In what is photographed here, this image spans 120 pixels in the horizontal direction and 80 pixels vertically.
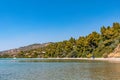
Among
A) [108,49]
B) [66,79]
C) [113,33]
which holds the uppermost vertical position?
[113,33]

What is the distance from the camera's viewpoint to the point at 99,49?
406 feet

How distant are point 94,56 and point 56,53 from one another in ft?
179

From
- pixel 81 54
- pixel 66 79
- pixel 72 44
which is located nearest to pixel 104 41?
pixel 81 54

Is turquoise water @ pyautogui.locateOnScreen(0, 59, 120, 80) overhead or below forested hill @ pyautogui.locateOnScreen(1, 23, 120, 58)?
below

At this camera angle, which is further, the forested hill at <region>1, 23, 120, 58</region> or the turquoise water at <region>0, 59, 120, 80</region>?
the forested hill at <region>1, 23, 120, 58</region>

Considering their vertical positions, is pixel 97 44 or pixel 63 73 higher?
pixel 97 44

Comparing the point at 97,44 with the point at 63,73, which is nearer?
the point at 63,73

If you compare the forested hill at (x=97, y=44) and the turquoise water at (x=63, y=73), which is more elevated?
the forested hill at (x=97, y=44)

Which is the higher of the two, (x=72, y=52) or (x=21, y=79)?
(x=72, y=52)

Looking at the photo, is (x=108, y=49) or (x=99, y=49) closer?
(x=108, y=49)

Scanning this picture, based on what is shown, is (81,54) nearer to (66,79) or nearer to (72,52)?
(72,52)

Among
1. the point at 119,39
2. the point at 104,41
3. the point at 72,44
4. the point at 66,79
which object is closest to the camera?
the point at 66,79

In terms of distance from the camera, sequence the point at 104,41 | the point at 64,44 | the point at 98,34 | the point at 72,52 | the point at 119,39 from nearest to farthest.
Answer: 1. the point at 119,39
2. the point at 104,41
3. the point at 98,34
4. the point at 72,52
5. the point at 64,44

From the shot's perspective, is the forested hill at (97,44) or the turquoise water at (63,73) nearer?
the turquoise water at (63,73)
